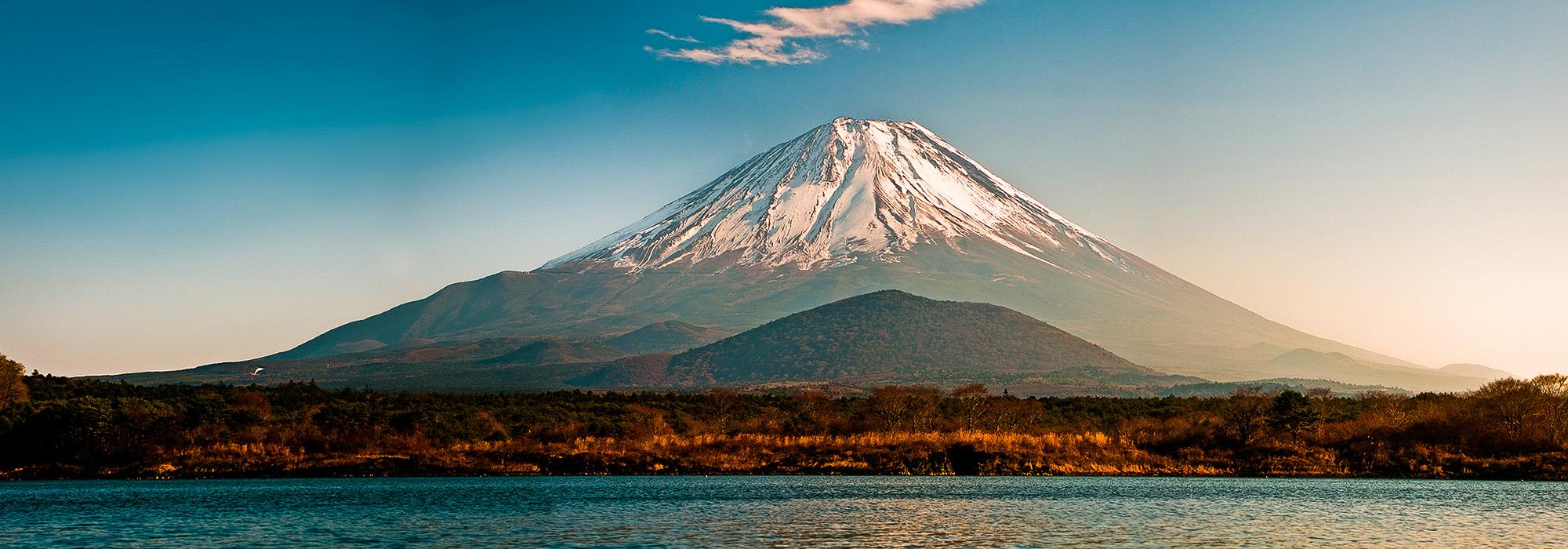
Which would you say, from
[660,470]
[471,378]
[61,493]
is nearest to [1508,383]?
[660,470]

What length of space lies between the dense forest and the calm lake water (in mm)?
3665

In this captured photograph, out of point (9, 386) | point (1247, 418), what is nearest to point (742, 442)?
point (1247, 418)

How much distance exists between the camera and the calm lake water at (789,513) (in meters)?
35.6

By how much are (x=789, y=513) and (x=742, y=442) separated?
24073 mm

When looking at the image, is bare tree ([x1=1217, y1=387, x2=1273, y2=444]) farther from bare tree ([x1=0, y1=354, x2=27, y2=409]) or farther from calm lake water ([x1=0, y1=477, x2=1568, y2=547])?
bare tree ([x1=0, y1=354, x2=27, y2=409])

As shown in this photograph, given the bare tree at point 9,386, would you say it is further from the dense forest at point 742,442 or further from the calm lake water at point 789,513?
the calm lake water at point 789,513

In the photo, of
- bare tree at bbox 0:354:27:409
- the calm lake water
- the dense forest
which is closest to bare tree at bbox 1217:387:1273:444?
the dense forest

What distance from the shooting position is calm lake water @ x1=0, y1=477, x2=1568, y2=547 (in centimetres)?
3562

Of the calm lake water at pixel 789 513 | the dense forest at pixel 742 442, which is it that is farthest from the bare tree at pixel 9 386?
the calm lake water at pixel 789 513

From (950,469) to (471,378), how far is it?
14286 centimetres

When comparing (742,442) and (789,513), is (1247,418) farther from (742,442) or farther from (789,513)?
(789,513)

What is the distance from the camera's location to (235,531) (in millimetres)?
37562

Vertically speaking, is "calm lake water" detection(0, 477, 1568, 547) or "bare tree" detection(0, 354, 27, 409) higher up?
"bare tree" detection(0, 354, 27, 409)

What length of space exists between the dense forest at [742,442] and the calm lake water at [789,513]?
367 cm
